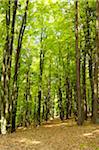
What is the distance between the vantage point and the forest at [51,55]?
18875 mm

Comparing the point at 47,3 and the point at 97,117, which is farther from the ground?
the point at 47,3

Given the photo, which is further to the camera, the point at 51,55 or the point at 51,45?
the point at 51,55

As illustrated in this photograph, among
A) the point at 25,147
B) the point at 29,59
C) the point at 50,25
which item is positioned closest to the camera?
the point at 25,147

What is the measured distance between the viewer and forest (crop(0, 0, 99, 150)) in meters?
18.9

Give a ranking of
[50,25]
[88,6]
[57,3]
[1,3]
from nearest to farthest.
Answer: [1,3] < [88,6] < [57,3] < [50,25]

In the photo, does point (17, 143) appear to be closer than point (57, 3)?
Yes

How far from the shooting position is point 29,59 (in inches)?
1522

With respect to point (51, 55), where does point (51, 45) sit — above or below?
above

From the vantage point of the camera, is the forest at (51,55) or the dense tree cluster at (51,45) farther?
the dense tree cluster at (51,45)

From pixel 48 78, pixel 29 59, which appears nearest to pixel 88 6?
pixel 29 59

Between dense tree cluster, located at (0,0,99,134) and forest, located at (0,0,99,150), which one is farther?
dense tree cluster, located at (0,0,99,134)

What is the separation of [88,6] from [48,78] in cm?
2190

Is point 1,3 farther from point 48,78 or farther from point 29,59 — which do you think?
point 48,78

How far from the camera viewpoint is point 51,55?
1531 inches
